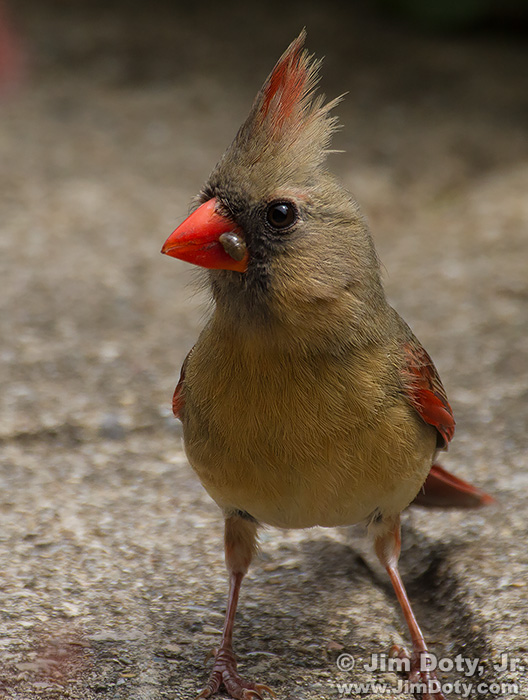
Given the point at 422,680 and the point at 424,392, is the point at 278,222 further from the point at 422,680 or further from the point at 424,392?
the point at 422,680

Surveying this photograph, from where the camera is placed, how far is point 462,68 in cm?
745

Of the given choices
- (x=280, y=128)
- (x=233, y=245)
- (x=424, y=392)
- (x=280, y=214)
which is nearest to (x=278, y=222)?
(x=280, y=214)

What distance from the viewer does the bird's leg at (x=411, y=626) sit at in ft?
8.31

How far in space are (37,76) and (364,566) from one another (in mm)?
5339

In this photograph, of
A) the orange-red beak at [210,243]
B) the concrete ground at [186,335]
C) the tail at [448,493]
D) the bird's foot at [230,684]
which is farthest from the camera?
the tail at [448,493]

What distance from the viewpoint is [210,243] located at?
2.27 m

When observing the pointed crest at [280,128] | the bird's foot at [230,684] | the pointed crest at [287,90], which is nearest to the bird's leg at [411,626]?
the bird's foot at [230,684]

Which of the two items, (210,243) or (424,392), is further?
(424,392)

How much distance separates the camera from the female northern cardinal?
7.61ft

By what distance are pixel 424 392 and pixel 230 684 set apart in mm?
919

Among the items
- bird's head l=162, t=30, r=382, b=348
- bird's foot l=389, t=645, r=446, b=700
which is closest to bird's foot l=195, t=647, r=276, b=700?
bird's foot l=389, t=645, r=446, b=700

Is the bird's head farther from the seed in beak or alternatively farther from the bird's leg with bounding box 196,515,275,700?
the bird's leg with bounding box 196,515,275,700

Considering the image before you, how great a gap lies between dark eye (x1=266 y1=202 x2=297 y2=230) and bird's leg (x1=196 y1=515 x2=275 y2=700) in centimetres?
84

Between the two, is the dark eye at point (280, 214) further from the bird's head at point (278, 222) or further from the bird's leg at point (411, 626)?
the bird's leg at point (411, 626)
